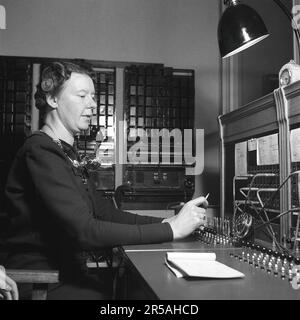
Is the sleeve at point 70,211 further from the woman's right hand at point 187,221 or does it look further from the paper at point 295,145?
the paper at point 295,145

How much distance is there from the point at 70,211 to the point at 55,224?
0.14 metres

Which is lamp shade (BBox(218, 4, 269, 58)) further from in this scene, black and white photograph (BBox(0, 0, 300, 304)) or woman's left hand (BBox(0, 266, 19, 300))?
woman's left hand (BBox(0, 266, 19, 300))

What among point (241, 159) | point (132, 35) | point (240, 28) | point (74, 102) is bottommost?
point (241, 159)

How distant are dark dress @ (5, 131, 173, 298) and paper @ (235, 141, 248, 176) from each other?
0.91m

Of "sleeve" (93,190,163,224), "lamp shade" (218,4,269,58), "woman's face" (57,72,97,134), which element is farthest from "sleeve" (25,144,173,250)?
"lamp shade" (218,4,269,58)

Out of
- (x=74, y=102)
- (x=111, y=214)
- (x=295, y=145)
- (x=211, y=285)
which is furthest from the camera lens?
(x=111, y=214)

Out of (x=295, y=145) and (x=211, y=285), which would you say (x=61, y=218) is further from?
(x=295, y=145)

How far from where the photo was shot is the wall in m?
2.71

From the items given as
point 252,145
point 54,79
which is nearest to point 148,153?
point 252,145

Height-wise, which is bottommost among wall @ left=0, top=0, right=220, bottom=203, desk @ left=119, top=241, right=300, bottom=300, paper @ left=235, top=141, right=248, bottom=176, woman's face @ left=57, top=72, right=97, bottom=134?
desk @ left=119, top=241, right=300, bottom=300

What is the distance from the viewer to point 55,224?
126cm

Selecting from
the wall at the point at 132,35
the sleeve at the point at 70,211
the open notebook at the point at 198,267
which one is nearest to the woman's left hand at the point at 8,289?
the sleeve at the point at 70,211

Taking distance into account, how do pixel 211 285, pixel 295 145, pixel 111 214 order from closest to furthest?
pixel 211 285 < pixel 295 145 < pixel 111 214

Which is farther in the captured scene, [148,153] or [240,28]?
[148,153]
